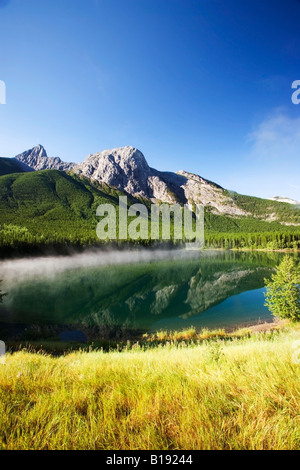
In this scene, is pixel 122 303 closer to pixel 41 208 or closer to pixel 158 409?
pixel 158 409

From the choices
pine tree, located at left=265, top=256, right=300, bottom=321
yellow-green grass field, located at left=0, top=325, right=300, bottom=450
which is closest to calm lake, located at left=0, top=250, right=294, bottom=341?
pine tree, located at left=265, top=256, right=300, bottom=321

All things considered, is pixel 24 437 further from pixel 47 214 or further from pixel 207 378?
pixel 47 214

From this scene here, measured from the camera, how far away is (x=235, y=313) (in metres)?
30.6

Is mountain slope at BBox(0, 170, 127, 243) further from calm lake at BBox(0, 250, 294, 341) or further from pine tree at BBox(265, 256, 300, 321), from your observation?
pine tree at BBox(265, 256, 300, 321)

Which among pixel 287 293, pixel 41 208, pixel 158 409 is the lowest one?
pixel 287 293

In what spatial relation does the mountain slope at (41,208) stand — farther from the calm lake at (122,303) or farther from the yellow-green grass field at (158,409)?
the yellow-green grass field at (158,409)

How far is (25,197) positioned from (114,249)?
111 meters

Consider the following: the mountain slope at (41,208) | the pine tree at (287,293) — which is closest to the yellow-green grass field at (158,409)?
the pine tree at (287,293)

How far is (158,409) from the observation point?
1977 mm

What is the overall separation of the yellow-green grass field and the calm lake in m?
22.3

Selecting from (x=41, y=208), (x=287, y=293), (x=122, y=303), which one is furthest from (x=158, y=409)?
(x=41, y=208)

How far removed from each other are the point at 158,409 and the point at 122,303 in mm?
37109

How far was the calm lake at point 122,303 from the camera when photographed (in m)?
25.4

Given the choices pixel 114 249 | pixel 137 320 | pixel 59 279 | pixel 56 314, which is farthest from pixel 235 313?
pixel 114 249
